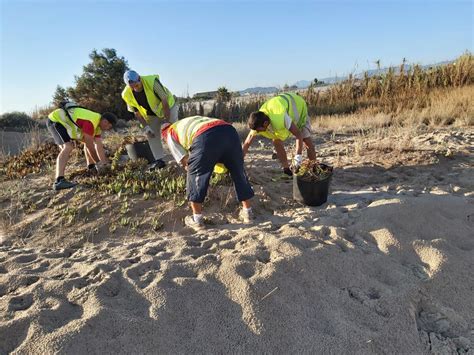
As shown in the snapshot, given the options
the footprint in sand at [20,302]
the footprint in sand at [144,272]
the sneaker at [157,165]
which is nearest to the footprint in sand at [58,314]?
the footprint in sand at [20,302]

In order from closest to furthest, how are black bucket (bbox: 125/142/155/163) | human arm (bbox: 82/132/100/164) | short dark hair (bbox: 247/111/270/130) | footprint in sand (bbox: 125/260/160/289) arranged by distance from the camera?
footprint in sand (bbox: 125/260/160/289) < short dark hair (bbox: 247/111/270/130) < human arm (bbox: 82/132/100/164) < black bucket (bbox: 125/142/155/163)

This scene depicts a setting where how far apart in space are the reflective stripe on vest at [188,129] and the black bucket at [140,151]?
211cm

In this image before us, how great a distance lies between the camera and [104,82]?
13742 millimetres

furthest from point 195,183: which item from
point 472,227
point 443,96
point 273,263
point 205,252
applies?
point 443,96

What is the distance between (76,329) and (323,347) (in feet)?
4.83

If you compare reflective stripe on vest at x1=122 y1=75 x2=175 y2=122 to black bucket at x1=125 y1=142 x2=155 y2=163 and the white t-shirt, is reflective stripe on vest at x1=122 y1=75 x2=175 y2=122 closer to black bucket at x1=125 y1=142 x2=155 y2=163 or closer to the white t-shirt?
black bucket at x1=125 y1=142 x2=155 y2=163

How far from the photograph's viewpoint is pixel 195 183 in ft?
12.2

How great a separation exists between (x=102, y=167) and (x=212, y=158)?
254 cm

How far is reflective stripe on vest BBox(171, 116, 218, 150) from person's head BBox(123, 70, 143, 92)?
1.61 m

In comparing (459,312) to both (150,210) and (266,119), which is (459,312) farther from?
(150,210)

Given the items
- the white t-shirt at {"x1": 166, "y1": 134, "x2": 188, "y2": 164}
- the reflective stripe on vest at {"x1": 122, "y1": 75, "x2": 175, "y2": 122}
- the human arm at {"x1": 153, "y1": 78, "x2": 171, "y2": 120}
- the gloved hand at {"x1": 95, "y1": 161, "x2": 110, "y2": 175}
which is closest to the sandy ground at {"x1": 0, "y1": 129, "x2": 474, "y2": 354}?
the white t-shirt at {"x1": 166, "y1": 134, "x2": 188, "y2": 164}

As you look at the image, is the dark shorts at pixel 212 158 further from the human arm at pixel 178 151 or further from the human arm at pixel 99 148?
the human arm at pixel 99 148

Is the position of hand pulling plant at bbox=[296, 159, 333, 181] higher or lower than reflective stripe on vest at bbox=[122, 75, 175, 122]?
lower

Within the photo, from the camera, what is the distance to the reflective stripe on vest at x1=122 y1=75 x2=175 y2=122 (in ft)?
17.3
